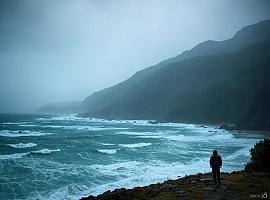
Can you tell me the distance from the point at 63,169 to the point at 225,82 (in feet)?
524

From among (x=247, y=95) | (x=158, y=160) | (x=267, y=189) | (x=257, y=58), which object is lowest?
(x=158, y=160)

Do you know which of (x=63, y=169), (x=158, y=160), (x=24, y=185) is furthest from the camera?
(x=158, y=160)

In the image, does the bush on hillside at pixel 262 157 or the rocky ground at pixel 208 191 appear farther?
the bush on hillside at pixel 262 157

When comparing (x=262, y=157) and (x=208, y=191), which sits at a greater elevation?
(x=262, y=157)

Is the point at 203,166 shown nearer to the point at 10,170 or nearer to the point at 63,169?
the point at 63,169

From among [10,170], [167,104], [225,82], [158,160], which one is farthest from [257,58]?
[10,170]

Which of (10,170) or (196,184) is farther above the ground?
(196,184)

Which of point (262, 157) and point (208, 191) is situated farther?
point (262, 157)

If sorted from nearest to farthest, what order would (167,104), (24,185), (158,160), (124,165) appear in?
(24,185), (124,165), (158,160), (167,104)

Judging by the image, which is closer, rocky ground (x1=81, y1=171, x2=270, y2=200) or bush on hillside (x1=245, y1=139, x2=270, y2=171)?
rocky ground (x1=81, y1=171, x2=270, y2=200)

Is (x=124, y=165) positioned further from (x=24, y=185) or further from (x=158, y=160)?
(x=24, y=185)

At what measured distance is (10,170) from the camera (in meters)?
33.5

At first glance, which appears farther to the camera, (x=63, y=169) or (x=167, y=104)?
(x=167, y=104)

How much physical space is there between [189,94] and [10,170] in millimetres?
159830
